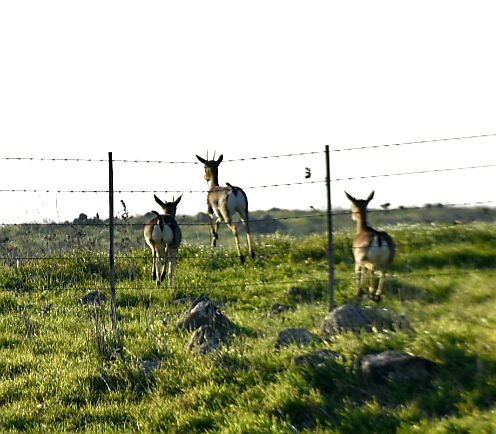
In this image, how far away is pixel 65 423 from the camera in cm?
890

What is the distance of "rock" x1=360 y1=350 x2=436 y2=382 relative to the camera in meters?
7.56

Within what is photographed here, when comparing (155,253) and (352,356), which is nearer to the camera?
(352,356)

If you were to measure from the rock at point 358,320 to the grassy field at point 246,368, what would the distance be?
0.27m

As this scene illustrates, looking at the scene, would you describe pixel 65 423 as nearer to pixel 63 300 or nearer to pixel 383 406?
pixel 383 406

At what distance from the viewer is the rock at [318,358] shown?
820cm

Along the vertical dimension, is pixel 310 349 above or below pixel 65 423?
above

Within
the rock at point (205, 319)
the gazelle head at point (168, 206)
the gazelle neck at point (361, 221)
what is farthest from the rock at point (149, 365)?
the gazelle head at point (168, 206)

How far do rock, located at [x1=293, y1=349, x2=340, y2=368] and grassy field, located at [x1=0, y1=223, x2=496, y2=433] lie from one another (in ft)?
0.27

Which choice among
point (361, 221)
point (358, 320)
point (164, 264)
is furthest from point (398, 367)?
point (164, 264)

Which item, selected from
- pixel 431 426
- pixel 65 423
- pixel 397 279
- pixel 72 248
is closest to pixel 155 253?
pixel 72 248

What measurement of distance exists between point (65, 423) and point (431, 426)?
176 inches

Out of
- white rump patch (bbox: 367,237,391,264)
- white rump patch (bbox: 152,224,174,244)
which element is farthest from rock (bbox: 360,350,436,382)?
white rump patch (bbox: 152,224,174,244)

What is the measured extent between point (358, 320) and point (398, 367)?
2033mm

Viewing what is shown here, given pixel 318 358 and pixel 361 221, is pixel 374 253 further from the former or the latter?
pixel 318 358
